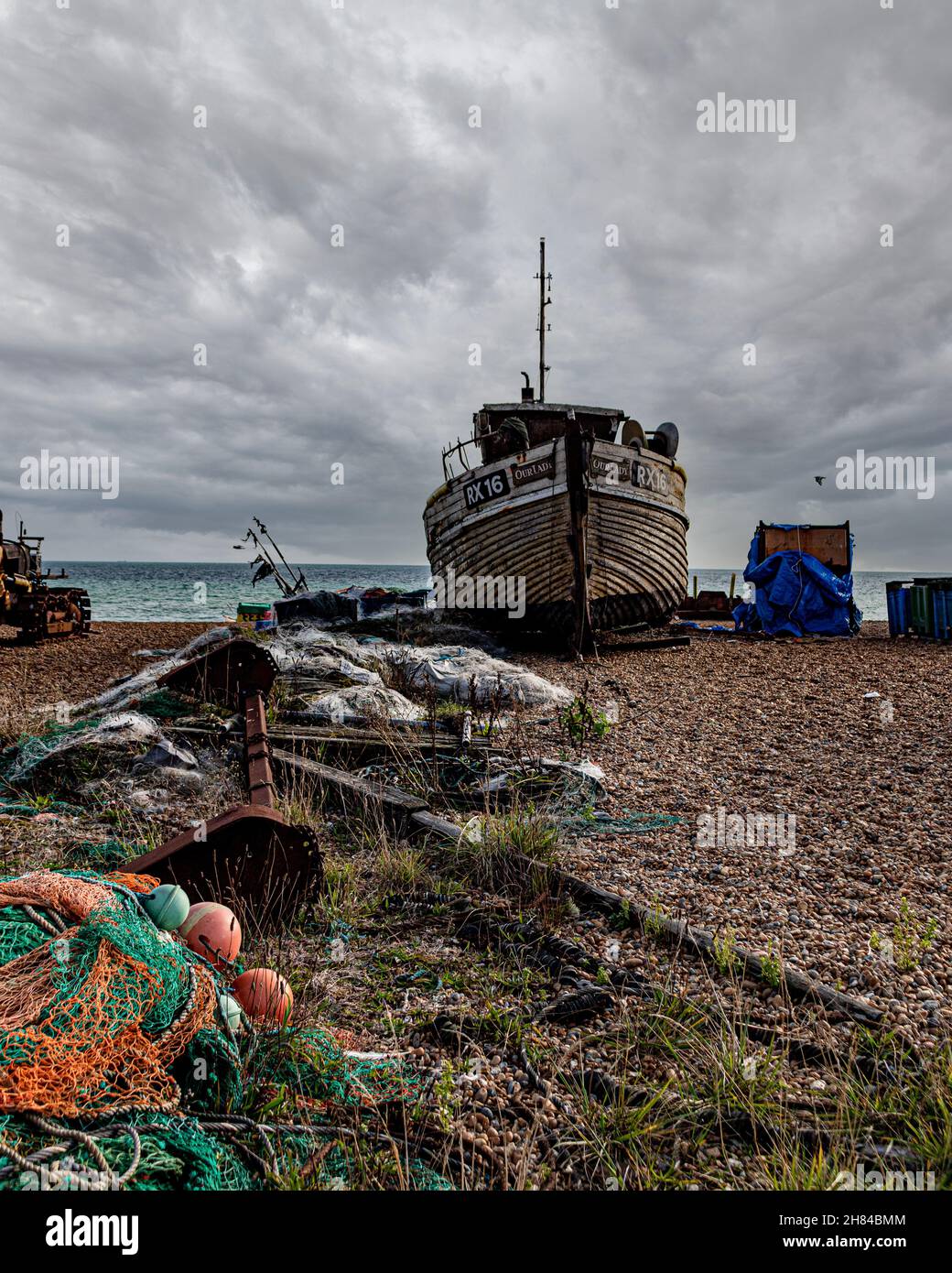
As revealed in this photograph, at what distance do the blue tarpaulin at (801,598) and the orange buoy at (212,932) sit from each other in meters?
16.4

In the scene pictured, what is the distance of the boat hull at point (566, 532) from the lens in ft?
41.2

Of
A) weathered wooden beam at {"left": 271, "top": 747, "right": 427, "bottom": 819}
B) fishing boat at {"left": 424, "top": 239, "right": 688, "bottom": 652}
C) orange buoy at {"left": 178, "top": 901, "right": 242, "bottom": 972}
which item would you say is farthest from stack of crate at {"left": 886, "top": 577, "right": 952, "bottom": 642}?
orange buoy at {"left": 178, "top": 901, "right": 242, "bottom": 972}

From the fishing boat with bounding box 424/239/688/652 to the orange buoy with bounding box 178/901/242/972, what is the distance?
415 inches

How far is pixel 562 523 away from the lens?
12617 mm

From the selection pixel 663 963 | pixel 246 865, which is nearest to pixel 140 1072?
pixel 246 865

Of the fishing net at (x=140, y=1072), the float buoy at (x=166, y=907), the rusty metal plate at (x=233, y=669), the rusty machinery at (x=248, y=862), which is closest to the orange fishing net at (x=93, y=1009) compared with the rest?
the fishing net at (x=140, y=1072)

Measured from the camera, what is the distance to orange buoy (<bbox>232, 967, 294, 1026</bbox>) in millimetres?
2371

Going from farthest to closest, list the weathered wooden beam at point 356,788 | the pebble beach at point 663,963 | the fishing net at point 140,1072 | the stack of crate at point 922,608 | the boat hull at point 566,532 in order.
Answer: the stack of crate at point 922,608 → the boat hull at point 566,532 → the weathered wooden beam at point 356,788 → the pebble beach at point 663,963 → the fishing net at point 140,1072

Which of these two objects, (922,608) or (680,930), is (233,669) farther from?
(922,608)

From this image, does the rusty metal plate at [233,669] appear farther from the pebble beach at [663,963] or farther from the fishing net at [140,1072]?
the fishing net at [140,1072]

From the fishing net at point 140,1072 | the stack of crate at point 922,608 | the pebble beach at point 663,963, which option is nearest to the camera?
the fishing net at point 140,1072

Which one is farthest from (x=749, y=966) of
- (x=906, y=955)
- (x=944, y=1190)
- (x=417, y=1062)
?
(x=417, y=1062)

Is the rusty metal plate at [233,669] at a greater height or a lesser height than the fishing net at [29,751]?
greater

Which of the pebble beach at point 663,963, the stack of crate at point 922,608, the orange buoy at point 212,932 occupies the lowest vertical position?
the pebble beach at point 663,963
